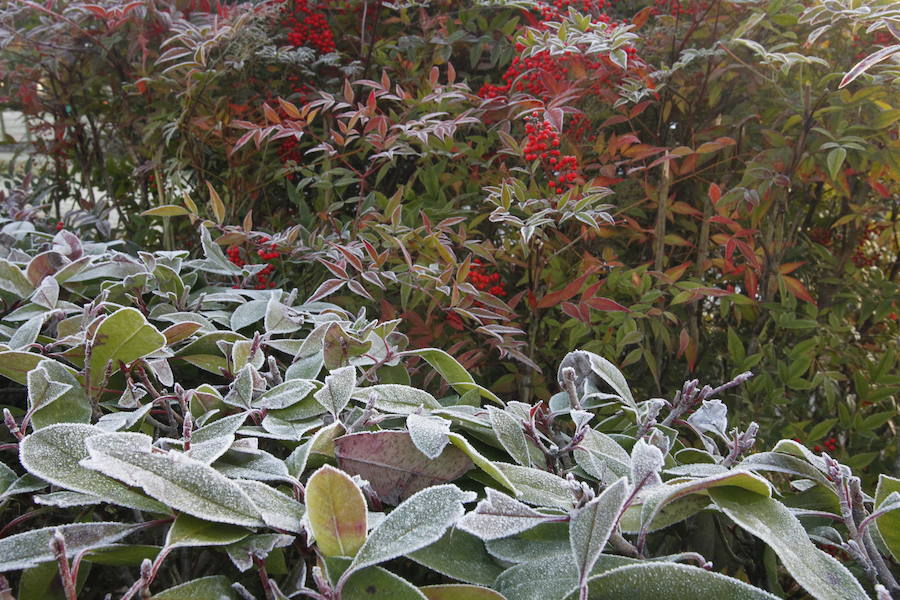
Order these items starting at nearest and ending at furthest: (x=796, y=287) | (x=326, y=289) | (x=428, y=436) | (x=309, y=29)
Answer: (x=428, y=436) → (x=326, y=289) → (x=796, y=287) → (x=309, y=29)

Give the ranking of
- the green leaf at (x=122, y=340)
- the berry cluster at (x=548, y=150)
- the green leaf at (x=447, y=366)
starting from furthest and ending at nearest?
the berry cluster at (x=548, y=150)
the green leaf at (x=447, y=366)
the green leaf at (x=122, y=340)

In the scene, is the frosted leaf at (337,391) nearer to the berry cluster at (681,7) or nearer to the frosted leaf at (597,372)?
the frosted leaf at (597,372)

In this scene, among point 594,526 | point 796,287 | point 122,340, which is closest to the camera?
point 594,526

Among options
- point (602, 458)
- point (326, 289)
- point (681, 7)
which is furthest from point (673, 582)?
point (681, 7)

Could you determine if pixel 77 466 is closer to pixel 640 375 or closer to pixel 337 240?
pixel 337 240

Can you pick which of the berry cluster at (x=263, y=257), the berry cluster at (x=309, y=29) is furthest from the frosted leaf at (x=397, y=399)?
the berry cluster at (x=309, y=29)

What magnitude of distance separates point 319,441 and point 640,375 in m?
1.20

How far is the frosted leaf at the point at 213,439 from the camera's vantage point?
498 millimetres

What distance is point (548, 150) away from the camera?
129 cm

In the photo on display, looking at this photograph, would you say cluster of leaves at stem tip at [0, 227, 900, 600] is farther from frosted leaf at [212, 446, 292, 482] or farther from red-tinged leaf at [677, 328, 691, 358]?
red-tinged leaf at [677, 328, 691, 358]

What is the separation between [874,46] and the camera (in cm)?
135

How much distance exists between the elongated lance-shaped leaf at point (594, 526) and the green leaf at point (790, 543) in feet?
0.29

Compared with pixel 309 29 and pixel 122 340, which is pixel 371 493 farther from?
pixel 309 29

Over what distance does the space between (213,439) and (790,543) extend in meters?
0.41
